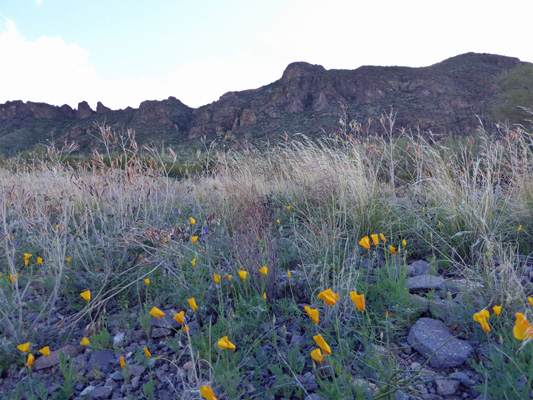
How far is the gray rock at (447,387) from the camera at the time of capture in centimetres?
138

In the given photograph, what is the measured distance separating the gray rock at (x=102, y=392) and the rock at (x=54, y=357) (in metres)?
0.33

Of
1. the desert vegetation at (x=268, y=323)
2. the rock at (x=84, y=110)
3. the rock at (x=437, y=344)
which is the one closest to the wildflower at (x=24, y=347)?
the desert vegetation at (x=268, y=323)

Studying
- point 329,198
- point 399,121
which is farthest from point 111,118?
point 329,198

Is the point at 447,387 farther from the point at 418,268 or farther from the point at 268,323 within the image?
the point at 418,268

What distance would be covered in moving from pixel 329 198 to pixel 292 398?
246 centimetres

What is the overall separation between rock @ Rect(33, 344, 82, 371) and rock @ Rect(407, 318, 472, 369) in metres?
1.70

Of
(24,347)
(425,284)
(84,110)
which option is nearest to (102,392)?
(24,347)

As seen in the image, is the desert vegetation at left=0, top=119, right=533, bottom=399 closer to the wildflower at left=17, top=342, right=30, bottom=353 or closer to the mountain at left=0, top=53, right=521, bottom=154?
the wildflower at left=17, top=342, right=30, bottom=353

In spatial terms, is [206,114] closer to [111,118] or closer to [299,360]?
[111,118]

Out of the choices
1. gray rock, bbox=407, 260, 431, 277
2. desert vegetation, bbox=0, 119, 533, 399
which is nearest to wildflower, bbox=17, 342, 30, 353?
desert vegetation, bbox=0, 119, 533, 399

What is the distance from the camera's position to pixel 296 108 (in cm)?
3394

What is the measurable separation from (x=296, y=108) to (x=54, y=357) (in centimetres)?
3387

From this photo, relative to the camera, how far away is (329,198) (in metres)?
3.70

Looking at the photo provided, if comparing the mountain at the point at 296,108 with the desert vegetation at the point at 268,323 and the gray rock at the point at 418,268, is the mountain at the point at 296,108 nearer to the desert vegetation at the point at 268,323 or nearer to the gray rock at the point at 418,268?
the gray rock at the point at 418,268
